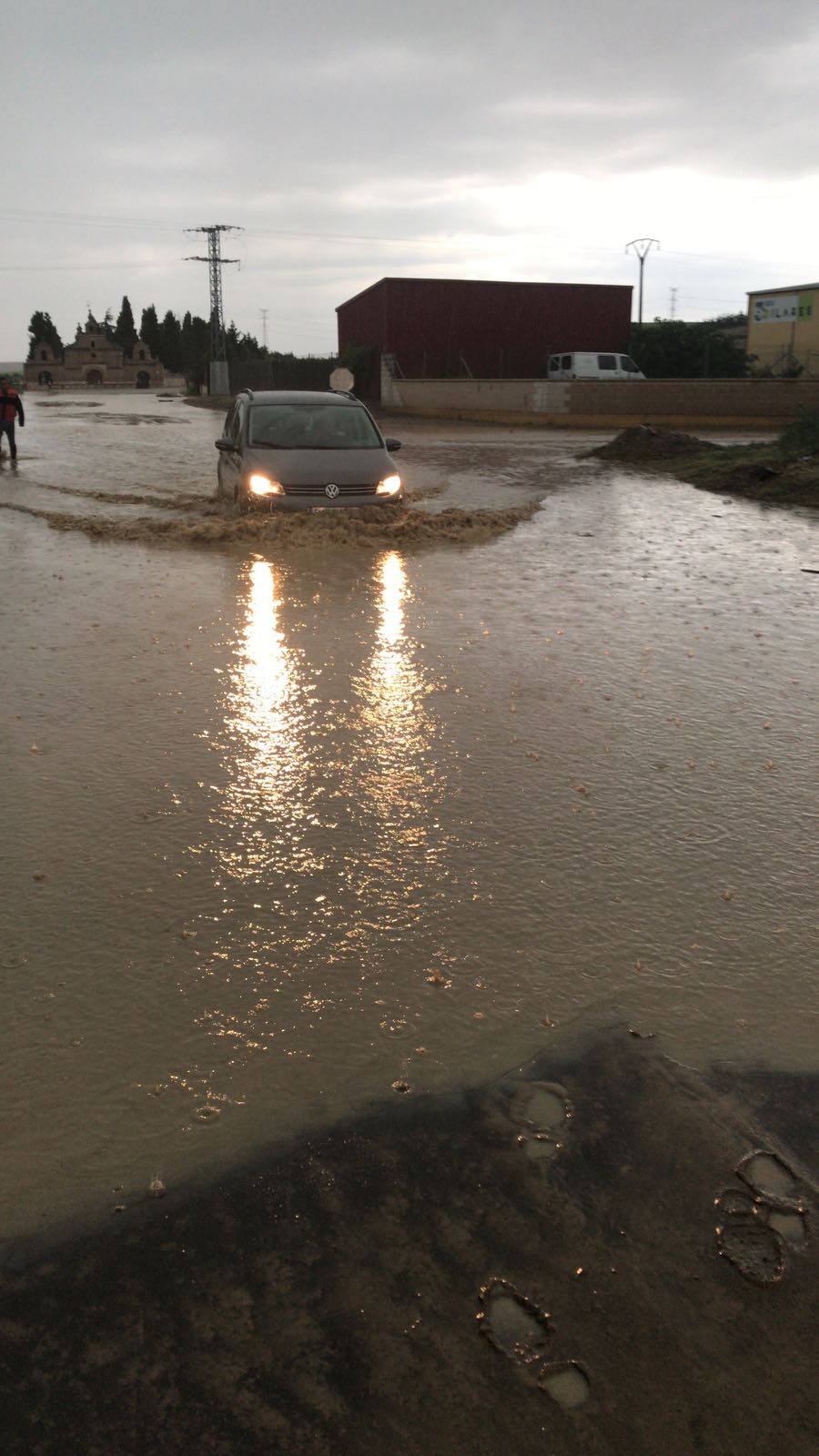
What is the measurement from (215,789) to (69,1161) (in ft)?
7.49

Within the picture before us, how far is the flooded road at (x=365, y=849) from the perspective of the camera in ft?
9.55

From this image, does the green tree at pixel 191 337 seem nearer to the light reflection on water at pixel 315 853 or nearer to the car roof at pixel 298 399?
the car roof at pixel 298 399

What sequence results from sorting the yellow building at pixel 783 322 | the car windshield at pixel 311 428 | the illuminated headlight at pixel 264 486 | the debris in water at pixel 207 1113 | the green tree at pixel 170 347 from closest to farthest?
the debris in water at pixel 207 1113 < the illuminated headlight at pixel 264 486 < the car windshield at pixel 311 428 < the yellow building at pixel 783 322 < the green tree at pixel 170 347

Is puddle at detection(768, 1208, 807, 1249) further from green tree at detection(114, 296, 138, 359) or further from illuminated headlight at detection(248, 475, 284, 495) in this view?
green tree at detection(114, 296, 138, 359)

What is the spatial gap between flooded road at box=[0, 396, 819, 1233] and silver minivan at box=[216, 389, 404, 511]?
2355mm

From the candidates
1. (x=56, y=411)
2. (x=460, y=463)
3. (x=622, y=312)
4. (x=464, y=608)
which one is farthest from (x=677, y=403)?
(x=56, y=411)

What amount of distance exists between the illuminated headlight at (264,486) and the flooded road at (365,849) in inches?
91.8

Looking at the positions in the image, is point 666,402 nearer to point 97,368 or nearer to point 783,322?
point 783,322

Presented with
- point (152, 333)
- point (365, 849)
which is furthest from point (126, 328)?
point (365, 849)

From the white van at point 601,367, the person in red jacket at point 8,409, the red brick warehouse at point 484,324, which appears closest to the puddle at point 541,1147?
the person in red jacket at point 8,409

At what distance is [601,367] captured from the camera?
39.2m

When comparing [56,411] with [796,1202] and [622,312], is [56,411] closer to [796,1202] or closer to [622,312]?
[622,312]

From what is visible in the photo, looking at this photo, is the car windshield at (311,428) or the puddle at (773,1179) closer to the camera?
the puddle at (773,1179)

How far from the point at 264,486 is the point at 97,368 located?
147 meters
